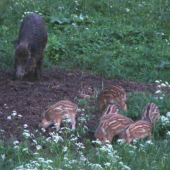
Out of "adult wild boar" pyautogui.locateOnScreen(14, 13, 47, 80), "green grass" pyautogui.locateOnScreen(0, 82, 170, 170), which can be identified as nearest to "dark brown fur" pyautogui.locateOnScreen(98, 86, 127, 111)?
"green grass" pyautogui.locateOnScreen(0, 82, 170, 170)

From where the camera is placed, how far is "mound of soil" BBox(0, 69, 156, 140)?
8.94 metres

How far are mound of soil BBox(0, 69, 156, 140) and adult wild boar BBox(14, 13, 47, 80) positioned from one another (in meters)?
0.24

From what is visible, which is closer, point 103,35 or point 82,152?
point 82,152

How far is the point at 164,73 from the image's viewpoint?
1281 centimetres

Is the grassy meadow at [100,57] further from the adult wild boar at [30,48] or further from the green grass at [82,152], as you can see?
the adult wild boar at [30,48]

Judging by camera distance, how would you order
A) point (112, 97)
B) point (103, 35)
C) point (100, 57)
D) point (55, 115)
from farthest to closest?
point (103, 35)
point (100, 57)
point (112, 97)
point (55, 115)

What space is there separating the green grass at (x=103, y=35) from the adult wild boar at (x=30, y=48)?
0.79 metres

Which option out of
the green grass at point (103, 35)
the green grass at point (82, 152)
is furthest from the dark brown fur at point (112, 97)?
the green grass at point (103, 35)

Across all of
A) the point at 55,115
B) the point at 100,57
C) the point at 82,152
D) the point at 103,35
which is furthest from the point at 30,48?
the point at 82,152

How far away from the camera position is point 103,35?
14.6 metres

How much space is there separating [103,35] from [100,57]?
1.54 metres

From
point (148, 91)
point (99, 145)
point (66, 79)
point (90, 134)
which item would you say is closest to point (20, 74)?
point (66, 79)

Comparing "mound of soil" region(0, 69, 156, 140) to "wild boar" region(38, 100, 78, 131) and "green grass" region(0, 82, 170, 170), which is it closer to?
"wild boar" region(38, 100, 78, 131)

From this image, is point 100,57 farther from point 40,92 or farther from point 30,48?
point 40,92
